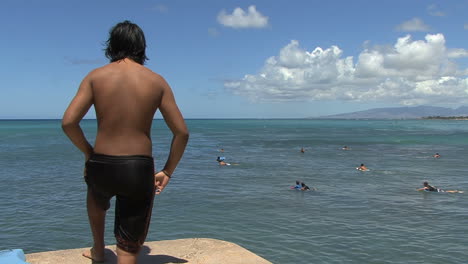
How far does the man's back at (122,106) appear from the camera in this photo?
125 inches

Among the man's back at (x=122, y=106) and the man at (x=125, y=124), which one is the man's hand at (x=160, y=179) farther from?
the man's back at (x=122, y=106)

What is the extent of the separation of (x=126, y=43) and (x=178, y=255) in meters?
2.63

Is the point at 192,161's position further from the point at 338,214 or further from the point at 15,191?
the point at 338,214

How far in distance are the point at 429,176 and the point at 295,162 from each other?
11630 millimetres

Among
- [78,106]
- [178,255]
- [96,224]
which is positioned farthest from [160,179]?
[178,255]

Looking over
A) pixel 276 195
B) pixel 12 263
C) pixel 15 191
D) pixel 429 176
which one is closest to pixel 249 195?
pixel 276 195

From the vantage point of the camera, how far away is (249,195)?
19609 mm

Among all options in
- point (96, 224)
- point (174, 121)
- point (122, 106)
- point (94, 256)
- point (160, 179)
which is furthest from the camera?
point (94, 256)

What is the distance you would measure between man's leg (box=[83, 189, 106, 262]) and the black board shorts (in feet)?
1.47

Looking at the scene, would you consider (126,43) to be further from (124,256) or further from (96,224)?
(96,224)

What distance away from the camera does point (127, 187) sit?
10.5 feet

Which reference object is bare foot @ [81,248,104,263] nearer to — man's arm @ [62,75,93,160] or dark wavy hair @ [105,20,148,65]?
man's arm @ [62,75,93,160]

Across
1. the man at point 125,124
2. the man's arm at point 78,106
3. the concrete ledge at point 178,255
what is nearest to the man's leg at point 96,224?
the concrete ledge at point 178,255

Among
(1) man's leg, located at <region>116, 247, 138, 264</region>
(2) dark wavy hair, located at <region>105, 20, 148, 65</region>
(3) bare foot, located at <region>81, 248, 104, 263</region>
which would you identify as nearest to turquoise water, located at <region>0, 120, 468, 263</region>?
(3) bare foot, located at <region>81, 248, 104, 263</region>
